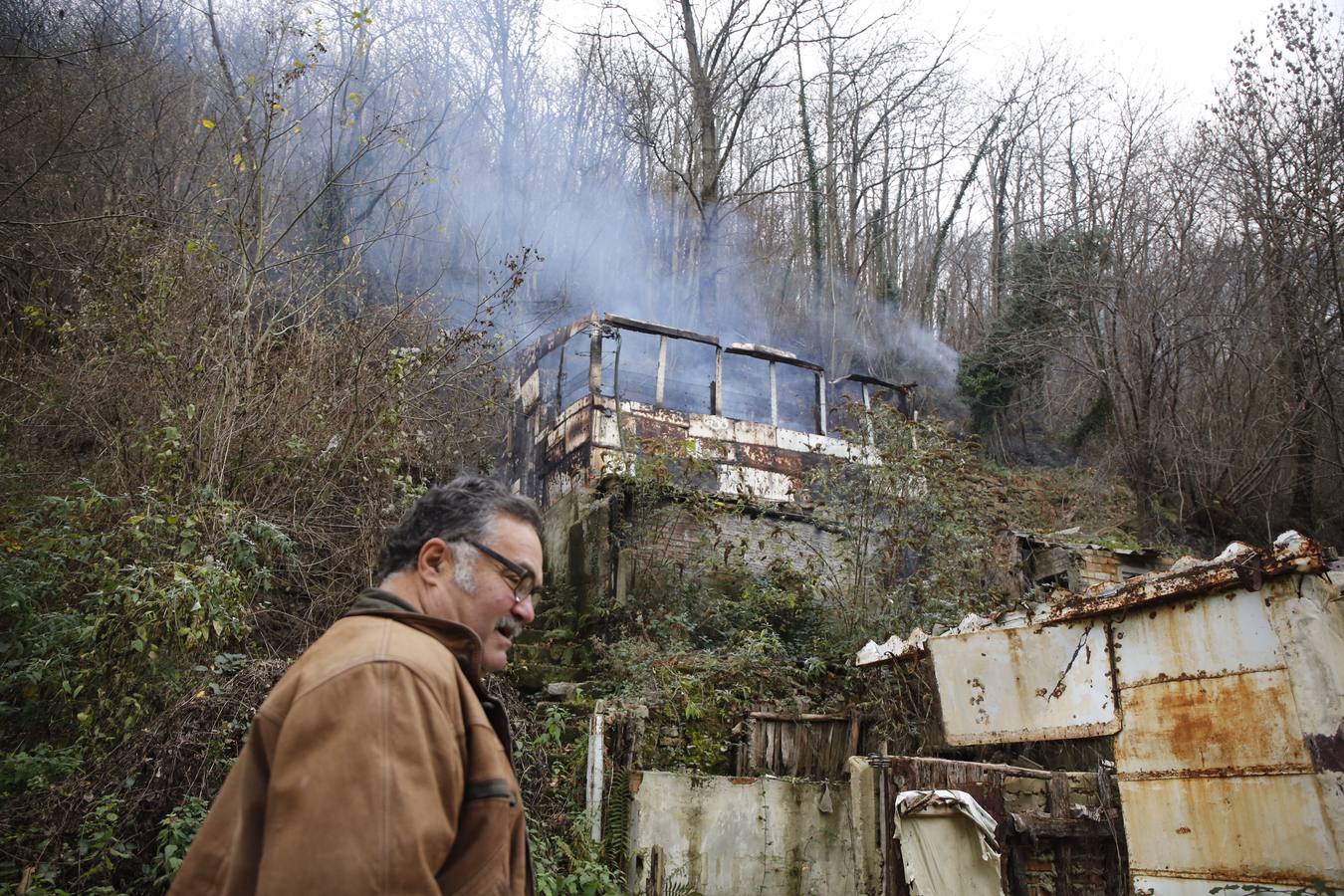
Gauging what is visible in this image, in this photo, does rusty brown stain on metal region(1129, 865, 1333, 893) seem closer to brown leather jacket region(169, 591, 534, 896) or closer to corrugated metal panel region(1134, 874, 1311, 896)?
corrugated metal panel region(1134, 874, 1311, 896)

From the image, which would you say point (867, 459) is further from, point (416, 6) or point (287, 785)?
point (416, 6)

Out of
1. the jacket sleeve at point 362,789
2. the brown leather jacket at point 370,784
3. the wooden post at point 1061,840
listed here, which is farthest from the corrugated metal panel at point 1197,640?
the jacket sleeve at point 362,789

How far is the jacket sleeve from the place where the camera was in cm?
128

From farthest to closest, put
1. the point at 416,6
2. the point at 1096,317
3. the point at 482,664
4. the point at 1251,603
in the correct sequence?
the point at 416,6 → the point at 1096,317 → the point at 1251,603 → the point at 482,664

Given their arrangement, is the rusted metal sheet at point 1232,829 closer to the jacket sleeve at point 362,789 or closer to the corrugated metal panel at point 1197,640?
the corrugated metal panel at point 1197,640

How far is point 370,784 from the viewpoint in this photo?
1326 mm

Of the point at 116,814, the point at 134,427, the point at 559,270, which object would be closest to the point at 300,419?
the point at 134,427

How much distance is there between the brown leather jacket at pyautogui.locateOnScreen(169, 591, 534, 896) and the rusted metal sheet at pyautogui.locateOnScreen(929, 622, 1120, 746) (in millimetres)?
5495

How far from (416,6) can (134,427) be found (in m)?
15.2

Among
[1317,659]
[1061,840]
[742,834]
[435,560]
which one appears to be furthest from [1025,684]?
[435,560]

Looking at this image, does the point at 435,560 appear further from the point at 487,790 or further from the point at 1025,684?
the point at 1025,684

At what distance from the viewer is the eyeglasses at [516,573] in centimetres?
192

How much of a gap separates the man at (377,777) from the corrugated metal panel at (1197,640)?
5.07 metres

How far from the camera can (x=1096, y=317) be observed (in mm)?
15992
